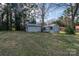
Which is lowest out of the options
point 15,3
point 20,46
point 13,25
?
point 20,46

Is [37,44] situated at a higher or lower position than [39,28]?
lower

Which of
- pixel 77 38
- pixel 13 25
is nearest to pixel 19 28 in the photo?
pixel 13 25

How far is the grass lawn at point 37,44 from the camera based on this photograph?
298cm

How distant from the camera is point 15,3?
2996 mm

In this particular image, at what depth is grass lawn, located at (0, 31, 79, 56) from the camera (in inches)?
117

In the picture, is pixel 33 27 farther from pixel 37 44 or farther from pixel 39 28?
pixel 37 44

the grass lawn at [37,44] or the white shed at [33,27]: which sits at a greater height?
the white shed at [33,27]

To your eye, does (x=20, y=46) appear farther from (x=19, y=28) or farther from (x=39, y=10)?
(x=39, y=10)

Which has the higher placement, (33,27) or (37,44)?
(33,27)

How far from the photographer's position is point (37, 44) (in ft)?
9.89

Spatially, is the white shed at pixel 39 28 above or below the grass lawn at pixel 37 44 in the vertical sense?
above

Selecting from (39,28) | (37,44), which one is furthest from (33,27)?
(37,44)

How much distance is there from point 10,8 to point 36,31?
327 millimetres

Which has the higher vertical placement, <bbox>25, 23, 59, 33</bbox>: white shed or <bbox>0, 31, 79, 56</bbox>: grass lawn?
<bbox>25, 23, 59, 33</bbox>: white shed
